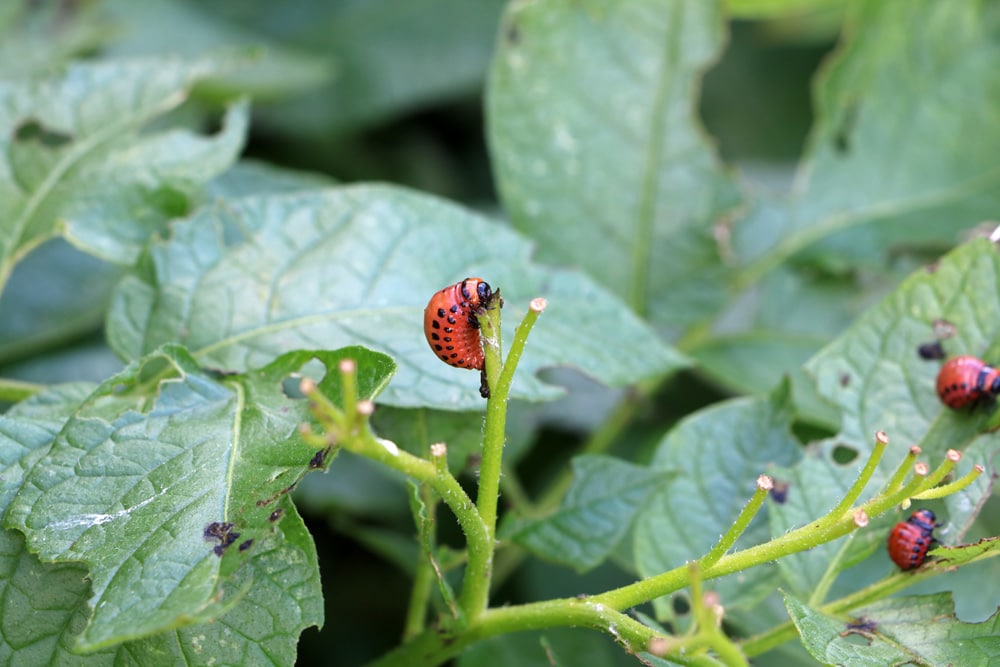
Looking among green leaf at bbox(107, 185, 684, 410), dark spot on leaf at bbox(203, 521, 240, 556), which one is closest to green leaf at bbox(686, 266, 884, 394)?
green leaf at bbox(107, 185, 684, 410)

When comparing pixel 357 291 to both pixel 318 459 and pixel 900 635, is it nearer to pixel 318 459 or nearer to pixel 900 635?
pixel 318 459

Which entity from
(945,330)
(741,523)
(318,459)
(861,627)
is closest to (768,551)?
(741,523)

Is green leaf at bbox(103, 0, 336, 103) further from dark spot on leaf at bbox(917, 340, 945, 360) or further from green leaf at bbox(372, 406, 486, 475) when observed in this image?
dark spot on leaf at bbox(917, 340, 945, 360)

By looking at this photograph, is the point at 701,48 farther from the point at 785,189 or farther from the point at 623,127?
the point at 785,189

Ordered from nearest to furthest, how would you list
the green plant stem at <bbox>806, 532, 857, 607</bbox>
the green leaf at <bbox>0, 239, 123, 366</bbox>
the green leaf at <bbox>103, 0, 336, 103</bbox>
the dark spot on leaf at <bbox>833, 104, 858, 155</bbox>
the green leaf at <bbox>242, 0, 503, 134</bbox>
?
the green plant stem at <bbox>806, 532, 857, 607</bbox> → the green leaf at <bbox>0, 239, 123, 366</bbox> → the dark spot on leaf at <bbox>833, 104, 858, 155</bbox> → the green leaf at <bbox>103, 0, 336, 103</bbox> → the green leaf at <bbox>242, 0, 503, 134</bbox>

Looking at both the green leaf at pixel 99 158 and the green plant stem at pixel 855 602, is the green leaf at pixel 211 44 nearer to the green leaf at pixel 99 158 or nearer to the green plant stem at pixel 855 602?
the green leaf at pixel 99 158

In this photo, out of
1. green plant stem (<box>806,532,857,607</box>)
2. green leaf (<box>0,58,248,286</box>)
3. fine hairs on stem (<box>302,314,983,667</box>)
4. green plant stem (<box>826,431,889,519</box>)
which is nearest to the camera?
fine hairs on stem (<box>302,314,983,667</box>)

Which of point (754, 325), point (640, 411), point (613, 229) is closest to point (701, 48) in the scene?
point (613, 229)
